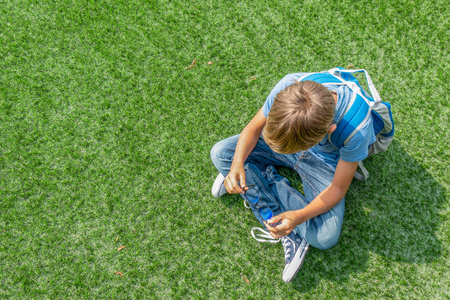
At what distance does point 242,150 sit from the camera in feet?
8.27

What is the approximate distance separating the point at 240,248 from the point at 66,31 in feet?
9.68

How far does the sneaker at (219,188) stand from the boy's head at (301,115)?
1.13 metres

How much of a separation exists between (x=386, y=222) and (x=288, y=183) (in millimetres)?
971

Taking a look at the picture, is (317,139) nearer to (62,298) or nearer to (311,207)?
(311,207)

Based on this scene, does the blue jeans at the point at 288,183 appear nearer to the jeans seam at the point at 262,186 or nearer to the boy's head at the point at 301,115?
the jeans seam at the point at 262,186

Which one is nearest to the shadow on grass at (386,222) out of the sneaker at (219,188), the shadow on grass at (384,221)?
the shadow on grass at (384,221)

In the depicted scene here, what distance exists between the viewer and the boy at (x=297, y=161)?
1770 mm

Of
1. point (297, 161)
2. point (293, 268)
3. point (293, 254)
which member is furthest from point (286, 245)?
point (297, 161)

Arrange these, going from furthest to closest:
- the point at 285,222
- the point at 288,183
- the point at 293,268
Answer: the point at 288,183, the point at 293,268, the point at 285,222

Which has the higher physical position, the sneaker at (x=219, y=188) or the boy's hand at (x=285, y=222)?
the sneaker at (x=219, y=188)

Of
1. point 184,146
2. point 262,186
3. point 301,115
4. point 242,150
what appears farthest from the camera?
point 184,146

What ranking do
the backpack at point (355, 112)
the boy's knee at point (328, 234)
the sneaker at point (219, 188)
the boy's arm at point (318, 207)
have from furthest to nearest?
the sneaker at point (219, 188), the boy's knee at point (328, 234), the boy's arm at point (318, 207), the backpack at point (355, 112)

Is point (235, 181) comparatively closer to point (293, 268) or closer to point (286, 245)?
point (286, 245)

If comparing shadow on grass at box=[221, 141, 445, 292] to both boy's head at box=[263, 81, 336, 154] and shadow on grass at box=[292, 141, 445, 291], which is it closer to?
shadow on grass at box=[292, 141, 445, 291]
